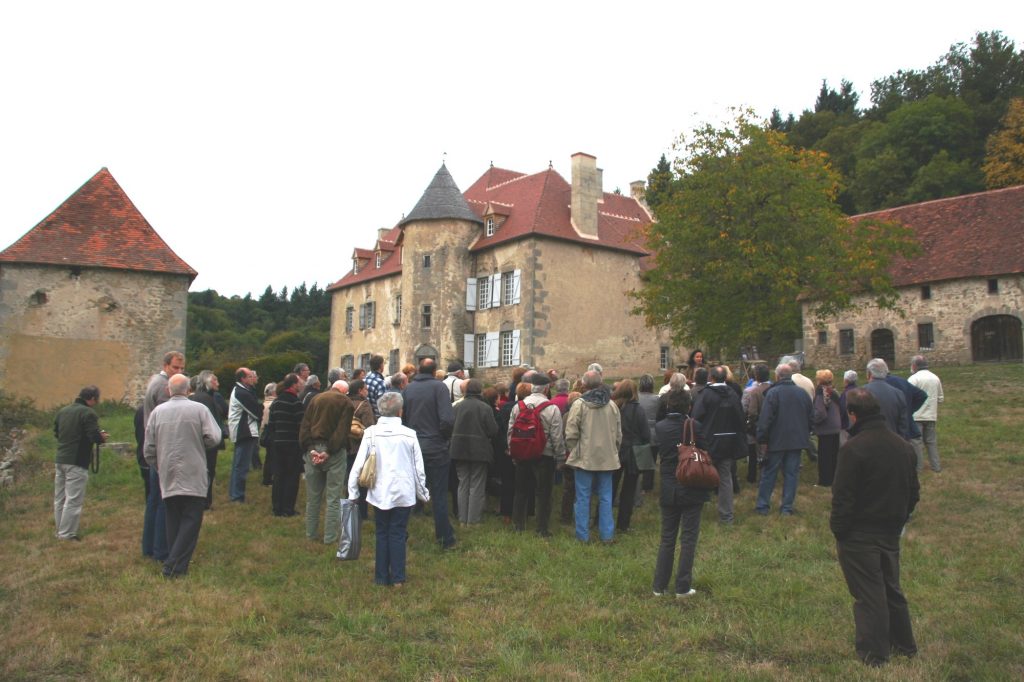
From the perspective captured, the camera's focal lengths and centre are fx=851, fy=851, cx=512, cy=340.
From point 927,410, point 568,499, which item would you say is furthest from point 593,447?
point 927,410

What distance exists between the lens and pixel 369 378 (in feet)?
36.6

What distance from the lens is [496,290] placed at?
3494 centimetres

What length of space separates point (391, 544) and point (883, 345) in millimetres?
28743

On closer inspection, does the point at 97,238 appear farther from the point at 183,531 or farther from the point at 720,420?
the point at 720,420

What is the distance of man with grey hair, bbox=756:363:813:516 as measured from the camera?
10.3 m

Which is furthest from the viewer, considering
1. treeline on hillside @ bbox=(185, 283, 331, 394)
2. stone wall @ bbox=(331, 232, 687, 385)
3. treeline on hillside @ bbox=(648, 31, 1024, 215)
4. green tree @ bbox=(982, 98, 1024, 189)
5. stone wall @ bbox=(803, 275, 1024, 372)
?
treeline on hillside @ bbox=(185, 283, 331, 394)

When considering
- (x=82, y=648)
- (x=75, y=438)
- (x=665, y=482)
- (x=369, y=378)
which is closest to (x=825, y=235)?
(x=369, y=378)

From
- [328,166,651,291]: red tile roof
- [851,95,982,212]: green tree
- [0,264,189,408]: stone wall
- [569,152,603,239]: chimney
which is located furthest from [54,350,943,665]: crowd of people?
[851,95,982,212]: green tree

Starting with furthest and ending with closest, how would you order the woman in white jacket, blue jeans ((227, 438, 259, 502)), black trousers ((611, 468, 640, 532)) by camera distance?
blue jeans ((227, 438, 259, 502))
black trousers ((611, 468, 640, 532))
the woman in white jacket

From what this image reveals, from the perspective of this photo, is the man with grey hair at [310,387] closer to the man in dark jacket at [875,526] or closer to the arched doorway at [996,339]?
the man in dark jacket at [875,526]

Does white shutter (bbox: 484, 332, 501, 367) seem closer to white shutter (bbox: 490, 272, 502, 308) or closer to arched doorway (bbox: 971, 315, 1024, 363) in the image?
white shutter (bbox: 490, 272, 502, 308)

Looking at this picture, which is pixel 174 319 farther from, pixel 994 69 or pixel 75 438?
pixel 994 69

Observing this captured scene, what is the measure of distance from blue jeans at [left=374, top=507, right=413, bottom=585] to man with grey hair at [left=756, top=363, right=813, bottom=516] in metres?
4.91

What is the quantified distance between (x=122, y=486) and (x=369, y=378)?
15.6ft
